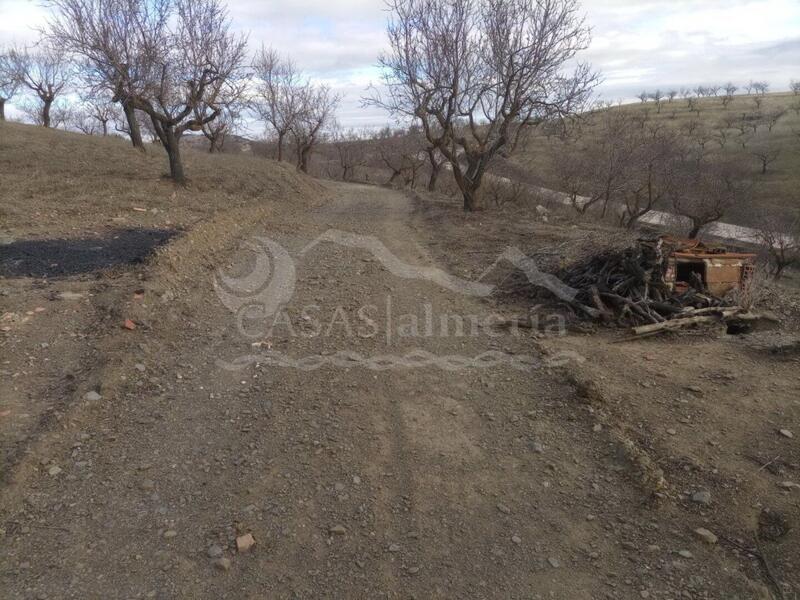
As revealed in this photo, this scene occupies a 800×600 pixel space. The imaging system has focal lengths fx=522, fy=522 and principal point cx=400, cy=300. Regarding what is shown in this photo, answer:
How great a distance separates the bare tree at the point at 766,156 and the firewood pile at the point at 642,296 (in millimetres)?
44669

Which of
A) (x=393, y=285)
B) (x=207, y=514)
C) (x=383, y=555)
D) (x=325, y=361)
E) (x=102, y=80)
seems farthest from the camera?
(x=102, y=80)

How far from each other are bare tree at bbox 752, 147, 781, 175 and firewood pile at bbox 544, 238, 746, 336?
1759 inches

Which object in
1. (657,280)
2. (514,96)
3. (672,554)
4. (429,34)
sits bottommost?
(672,554)

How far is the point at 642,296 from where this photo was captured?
5.83 m

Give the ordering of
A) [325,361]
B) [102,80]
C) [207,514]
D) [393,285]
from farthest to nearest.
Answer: [102,80], [393,285], [325,361], [207,514]

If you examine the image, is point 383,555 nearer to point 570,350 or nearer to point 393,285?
point 570,350

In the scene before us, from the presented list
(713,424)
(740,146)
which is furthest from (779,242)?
(740,146)

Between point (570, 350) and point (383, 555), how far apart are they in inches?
122

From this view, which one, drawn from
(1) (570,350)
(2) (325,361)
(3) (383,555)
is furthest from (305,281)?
(3) (383,555)

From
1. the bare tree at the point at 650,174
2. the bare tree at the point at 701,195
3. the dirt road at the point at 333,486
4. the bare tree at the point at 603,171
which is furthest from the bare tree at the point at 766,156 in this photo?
the dirt road at the point at 333,486

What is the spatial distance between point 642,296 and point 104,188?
10661mm

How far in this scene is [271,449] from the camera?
335 cm

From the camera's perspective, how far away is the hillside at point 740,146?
1251 inches

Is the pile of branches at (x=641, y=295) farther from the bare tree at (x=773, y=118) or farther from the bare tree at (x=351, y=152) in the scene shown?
the bare tree at (x=773, y=118)
